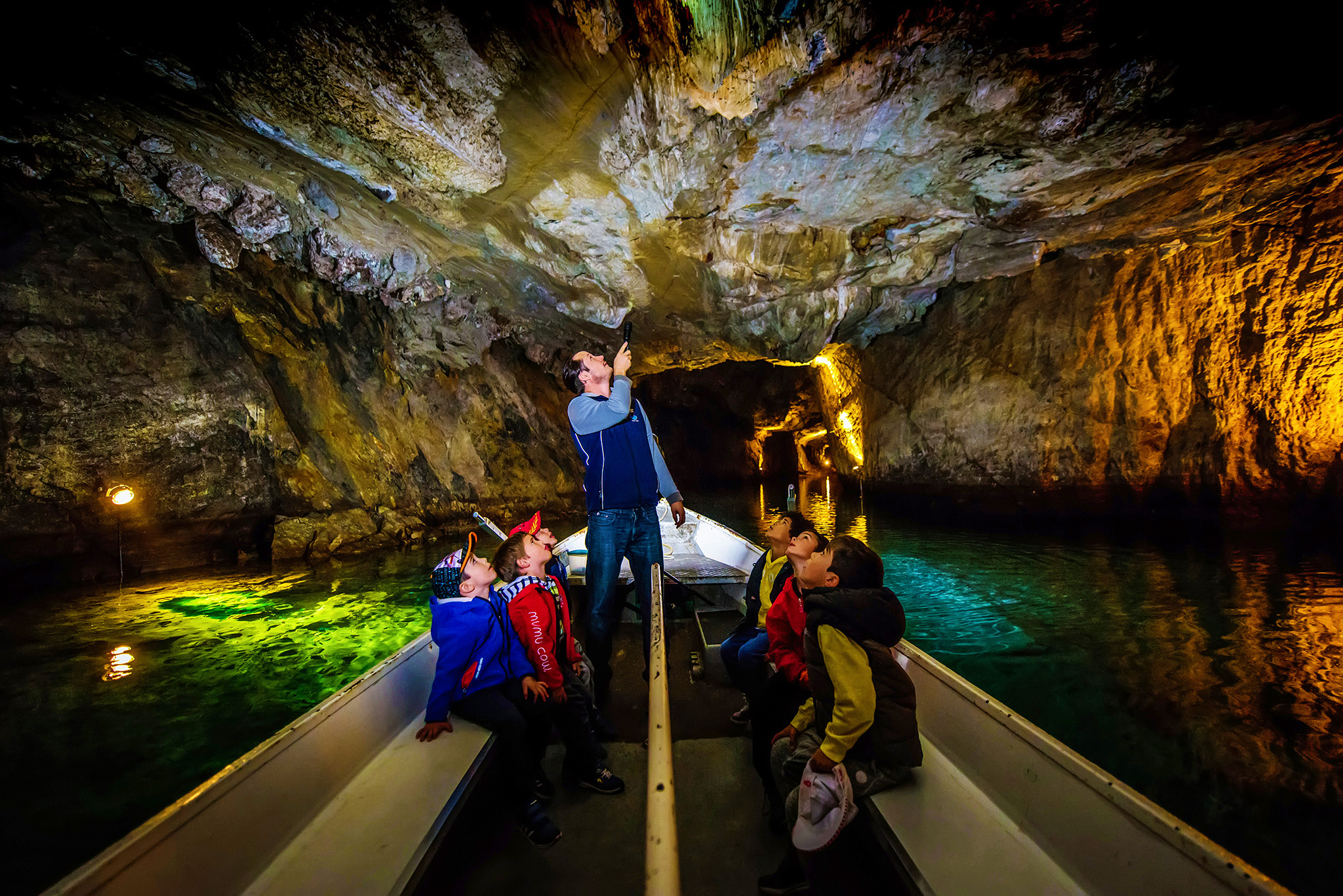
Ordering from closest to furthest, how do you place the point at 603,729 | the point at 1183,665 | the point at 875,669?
the point at 875,669 < the point at 603,729 < the point at 1183,665

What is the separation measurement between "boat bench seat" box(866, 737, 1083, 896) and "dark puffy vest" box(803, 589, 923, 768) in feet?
0.60

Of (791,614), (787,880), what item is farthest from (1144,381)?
(787,880)

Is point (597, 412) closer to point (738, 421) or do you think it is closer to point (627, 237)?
point (627, 237)

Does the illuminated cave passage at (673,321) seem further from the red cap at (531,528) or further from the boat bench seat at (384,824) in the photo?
the red cap at (531,528)

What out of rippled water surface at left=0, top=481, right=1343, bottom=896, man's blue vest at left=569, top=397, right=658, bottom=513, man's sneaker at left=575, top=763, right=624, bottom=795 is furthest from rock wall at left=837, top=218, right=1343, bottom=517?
man's sneaker at left=575, top=763, right=624, bottom=795

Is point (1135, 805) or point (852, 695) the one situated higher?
point (852, 695)

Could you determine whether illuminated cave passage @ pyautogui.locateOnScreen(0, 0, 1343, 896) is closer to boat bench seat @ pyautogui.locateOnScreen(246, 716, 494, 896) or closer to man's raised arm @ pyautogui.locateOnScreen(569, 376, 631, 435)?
boat bench seat @ pyautogui.locateOnScreen(246, 716, 494, 896)

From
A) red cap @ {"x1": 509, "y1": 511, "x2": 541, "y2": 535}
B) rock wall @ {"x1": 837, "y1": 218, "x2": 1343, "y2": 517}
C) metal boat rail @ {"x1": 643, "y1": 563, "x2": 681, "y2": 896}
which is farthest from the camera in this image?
rock wall @ {"x1": 837, "y1": 218, "x2": 1343, "y2": 517}

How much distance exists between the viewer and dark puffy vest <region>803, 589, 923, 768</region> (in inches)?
63.4

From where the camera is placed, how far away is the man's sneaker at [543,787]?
2061 mm

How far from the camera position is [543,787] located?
2.08 meters

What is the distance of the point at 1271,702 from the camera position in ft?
10.3

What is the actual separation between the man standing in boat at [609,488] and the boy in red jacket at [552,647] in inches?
7.8

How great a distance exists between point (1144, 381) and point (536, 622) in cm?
1059
